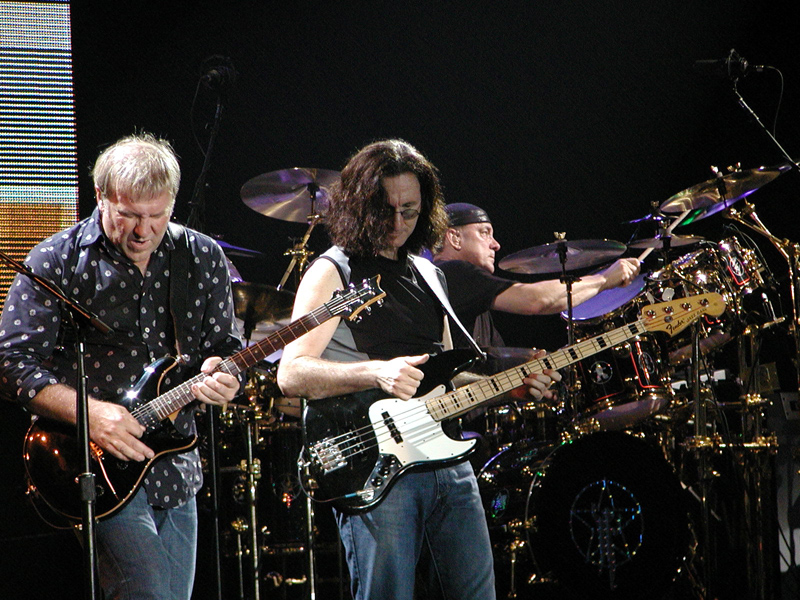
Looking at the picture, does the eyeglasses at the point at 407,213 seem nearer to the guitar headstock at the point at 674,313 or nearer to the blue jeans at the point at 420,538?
the blue jeans at the point at 420,538

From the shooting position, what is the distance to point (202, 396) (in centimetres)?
280

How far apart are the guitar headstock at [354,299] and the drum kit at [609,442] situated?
192 cm

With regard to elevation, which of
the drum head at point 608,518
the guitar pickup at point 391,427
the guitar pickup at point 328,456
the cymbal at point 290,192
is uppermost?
the cymbal at point 290,192

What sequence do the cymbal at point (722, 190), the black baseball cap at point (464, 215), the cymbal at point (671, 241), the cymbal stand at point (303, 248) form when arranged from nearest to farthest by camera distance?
the cymbal at point (722, 190)
the cymbal at point (671, 241)
the cymbal stand at point (303, 248)
the black baseball cap at point (464, 215)

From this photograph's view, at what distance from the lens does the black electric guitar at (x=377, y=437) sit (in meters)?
2.80

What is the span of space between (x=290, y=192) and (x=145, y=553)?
3494 mm

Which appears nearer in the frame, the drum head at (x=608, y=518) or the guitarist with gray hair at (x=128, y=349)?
the guitarist with gray hair at (x=128, y=349)

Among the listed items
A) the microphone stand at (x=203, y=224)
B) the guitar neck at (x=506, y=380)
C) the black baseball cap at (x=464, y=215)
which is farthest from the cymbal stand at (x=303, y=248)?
the guitar neck at (x=506, y=380)

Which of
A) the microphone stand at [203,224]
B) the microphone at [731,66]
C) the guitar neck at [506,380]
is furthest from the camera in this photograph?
the microphone at [731,66]

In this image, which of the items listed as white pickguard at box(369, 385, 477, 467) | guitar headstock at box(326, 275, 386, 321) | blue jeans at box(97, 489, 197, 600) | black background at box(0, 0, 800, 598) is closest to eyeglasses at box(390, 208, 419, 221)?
guitar headstock at box(326, 275, 386, 321)

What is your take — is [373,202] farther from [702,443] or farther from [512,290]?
[702,443]

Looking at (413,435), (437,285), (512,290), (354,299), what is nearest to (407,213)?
(437,285)

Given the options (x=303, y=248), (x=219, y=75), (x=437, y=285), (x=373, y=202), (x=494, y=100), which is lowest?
(x=437, y=285)

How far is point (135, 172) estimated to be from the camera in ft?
9.03
